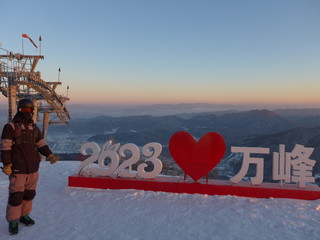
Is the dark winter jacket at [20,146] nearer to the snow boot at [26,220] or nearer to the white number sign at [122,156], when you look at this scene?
the snow boot at [26,220]

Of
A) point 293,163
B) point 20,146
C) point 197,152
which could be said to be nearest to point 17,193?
point 20,146

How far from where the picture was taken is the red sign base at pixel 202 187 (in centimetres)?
662

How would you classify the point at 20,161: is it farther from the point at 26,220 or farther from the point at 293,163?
the point at 293,163

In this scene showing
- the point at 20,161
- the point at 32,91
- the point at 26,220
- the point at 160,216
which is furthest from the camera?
the point at 32,91

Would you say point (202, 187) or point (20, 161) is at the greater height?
point (20, 161)

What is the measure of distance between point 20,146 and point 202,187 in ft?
15.5

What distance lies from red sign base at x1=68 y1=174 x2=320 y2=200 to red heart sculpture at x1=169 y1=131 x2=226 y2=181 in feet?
1.22

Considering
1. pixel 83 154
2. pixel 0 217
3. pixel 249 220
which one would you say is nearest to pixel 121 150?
pixel 83 154

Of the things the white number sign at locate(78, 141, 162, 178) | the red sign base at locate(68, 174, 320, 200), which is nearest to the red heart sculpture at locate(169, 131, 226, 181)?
the red sign base at locate(68, 174, 320, 200)

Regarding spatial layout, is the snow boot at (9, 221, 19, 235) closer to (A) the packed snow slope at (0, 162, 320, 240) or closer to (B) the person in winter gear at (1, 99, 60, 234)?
(B) the person in winter gear at (1, 99, 60, 234)

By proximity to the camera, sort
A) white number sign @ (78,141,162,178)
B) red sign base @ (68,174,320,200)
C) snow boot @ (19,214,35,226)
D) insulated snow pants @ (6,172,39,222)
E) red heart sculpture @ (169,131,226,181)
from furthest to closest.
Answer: white number sign @ (78,141,162,178)
red heart sculpture @ (169,131,226,181)
red sign base @ (68,174,320,200)
snow boot @ (19,214,35,226)
insulated snow pants @ (6,172,39,222)

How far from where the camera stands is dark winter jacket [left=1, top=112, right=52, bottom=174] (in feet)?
14.5

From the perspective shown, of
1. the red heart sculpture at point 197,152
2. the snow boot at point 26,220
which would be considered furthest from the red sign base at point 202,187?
the snow boot at point 26,220

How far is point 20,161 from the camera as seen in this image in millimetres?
4535
